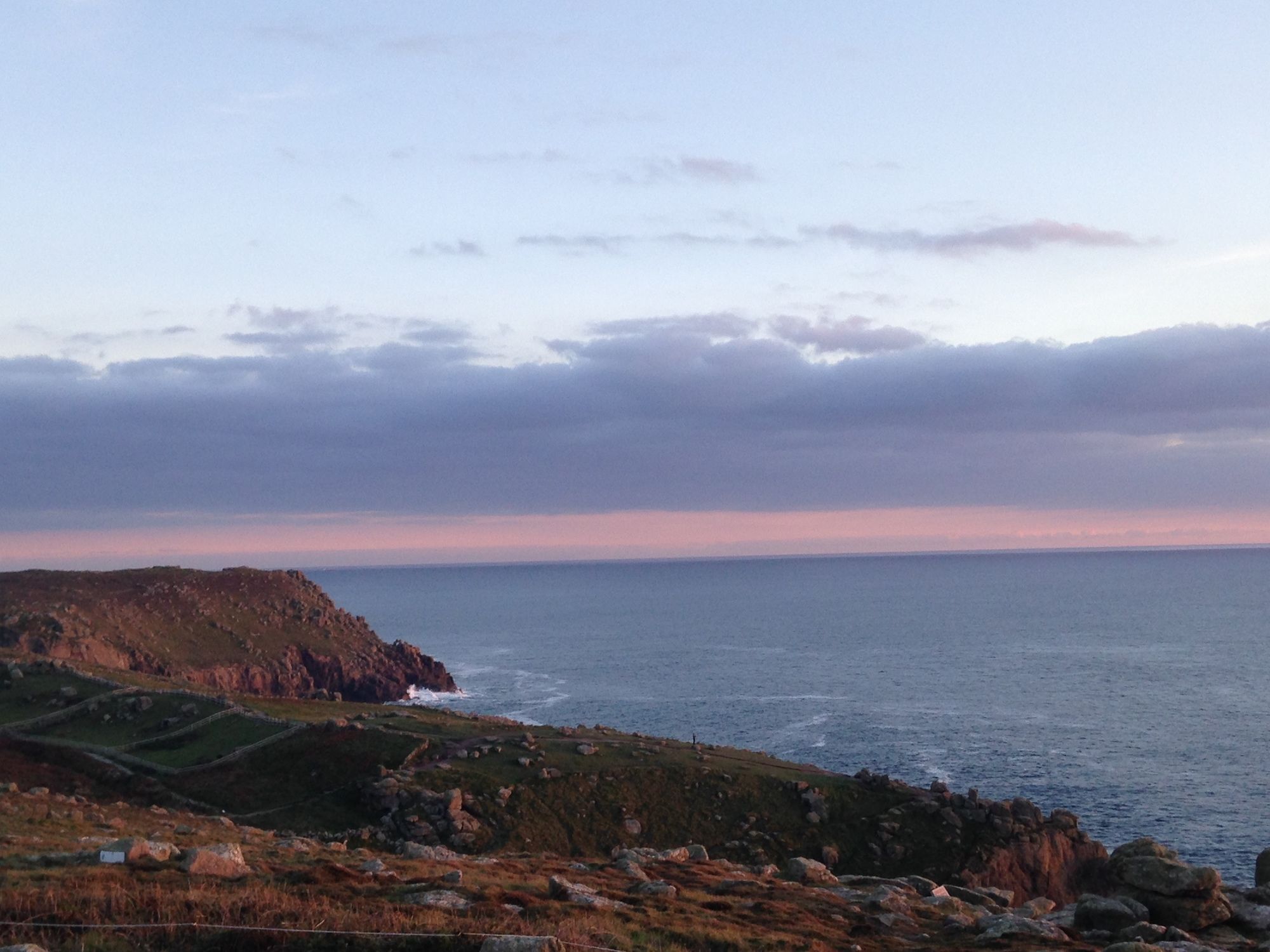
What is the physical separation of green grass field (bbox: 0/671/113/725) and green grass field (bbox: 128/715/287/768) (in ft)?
49.9

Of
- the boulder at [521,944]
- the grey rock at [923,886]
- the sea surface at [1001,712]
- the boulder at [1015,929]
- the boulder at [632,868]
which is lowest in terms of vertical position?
the sea surface at [1001,712]

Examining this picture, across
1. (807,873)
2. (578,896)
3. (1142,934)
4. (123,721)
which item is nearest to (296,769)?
(123,721)

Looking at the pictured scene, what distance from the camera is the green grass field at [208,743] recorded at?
74625 mm

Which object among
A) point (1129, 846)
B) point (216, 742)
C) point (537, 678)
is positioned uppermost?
point (1129, 846)

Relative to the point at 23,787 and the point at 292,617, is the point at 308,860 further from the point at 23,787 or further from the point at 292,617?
the point at 292,617

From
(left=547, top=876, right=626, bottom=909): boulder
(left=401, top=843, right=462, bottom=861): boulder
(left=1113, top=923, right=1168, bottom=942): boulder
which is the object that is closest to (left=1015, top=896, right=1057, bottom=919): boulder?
(left=1113, top=923, right=1168, bottom=942): boulder

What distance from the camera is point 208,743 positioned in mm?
77938

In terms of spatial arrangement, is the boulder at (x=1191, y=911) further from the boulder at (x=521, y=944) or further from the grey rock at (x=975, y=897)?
the boulder at (x=521, y=944)

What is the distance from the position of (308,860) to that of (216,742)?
50916 mm

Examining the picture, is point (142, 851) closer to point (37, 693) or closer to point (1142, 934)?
point (1142, 934)

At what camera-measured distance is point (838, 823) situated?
64938 mm

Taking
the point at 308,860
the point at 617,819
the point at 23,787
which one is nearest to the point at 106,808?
the point at 23,787

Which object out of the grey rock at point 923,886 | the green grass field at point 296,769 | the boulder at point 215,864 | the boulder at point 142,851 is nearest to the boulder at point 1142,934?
the grey rock at point 923,886

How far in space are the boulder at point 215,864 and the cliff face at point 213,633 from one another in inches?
4579
